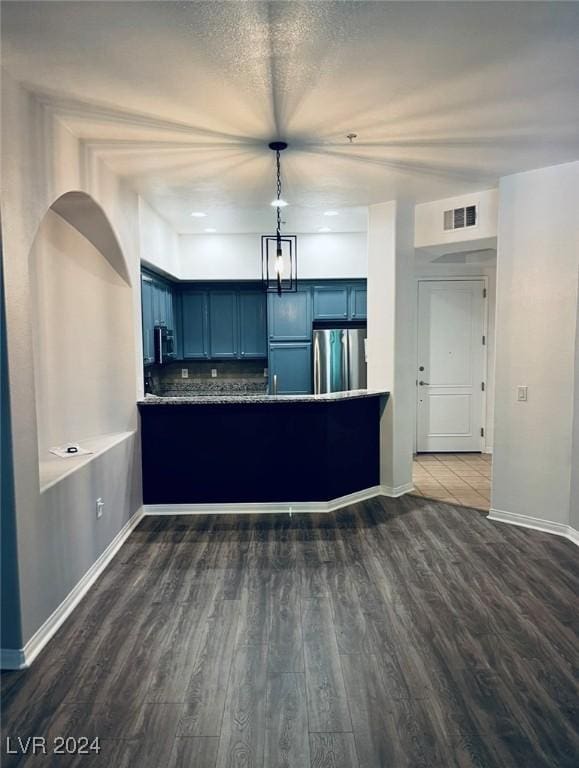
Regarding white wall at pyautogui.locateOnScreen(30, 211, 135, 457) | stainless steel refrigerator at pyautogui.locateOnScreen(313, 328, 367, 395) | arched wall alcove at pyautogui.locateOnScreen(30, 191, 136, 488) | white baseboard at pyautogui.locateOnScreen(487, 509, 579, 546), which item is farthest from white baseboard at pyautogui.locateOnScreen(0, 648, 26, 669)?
stainless steel refrigerator at pyautogui.locateOnScreen(313, 328, 367, 395)

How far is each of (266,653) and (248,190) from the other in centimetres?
340

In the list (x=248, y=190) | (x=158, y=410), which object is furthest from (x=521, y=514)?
(x=248, y=190)

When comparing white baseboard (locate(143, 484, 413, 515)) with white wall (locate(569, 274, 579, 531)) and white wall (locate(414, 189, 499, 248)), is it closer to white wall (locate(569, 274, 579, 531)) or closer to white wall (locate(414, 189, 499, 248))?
white wall (locate(569, 274, 579, 531))

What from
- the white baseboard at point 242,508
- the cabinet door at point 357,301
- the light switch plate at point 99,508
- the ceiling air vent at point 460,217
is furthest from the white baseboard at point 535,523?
the light switch plate at point 99,508

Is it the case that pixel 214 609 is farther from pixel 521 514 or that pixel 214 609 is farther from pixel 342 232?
pixel 342 232

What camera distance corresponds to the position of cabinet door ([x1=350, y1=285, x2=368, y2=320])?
623cm

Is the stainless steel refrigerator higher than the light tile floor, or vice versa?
the stainless steel refrigerator

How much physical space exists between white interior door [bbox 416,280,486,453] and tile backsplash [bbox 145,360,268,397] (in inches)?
85.2

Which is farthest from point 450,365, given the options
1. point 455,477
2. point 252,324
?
point 252,324

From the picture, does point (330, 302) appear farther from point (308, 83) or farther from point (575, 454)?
point (308, 83)

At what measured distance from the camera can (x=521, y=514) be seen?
13.1 ft

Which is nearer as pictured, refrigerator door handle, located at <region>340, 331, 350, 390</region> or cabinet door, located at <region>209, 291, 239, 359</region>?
refrigerator door handle, located at <region>340, 331, 350, 390</region>

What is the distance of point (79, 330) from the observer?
3.58 metres

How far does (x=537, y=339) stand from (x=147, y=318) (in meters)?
3.40
